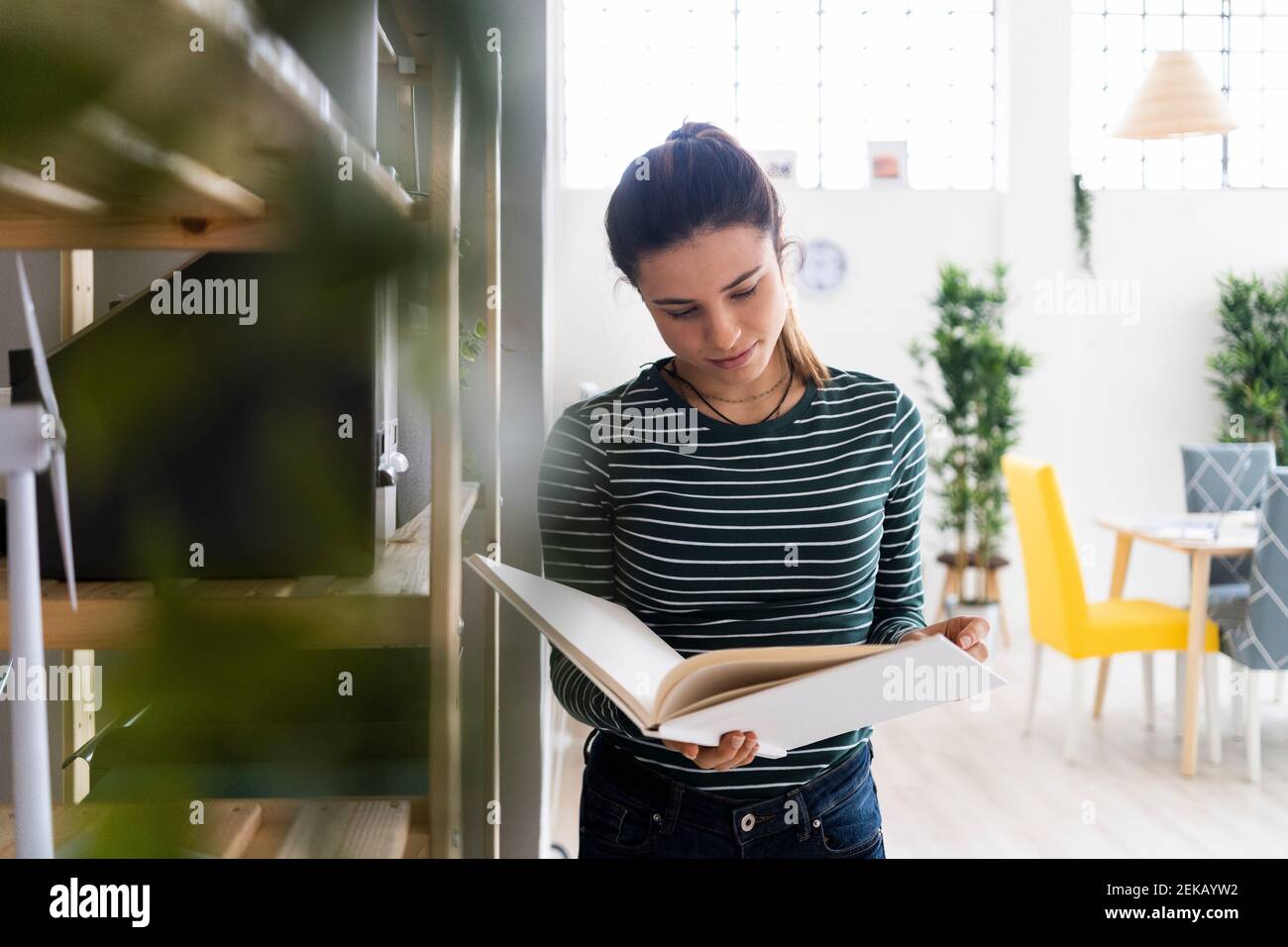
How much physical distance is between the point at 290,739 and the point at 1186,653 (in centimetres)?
285

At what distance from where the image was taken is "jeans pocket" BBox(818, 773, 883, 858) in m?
0.82

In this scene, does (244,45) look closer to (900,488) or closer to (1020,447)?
(900,488)

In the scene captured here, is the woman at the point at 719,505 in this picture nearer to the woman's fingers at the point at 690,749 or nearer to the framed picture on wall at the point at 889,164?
the woman's fingers at the point at 690,749

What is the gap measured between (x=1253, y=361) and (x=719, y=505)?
12.5 feet

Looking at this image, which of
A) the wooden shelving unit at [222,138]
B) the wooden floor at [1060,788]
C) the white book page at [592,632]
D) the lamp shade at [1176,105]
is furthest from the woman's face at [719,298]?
the lamp shade at [1176,105]

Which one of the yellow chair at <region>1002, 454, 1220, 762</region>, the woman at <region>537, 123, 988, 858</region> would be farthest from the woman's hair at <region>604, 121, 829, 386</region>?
the yellow chair at <region>1002, 454, 1220, 762</region>

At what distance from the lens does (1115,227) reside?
163 inches

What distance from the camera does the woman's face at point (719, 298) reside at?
815mm

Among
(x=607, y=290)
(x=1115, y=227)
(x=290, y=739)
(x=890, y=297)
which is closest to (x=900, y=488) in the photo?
(x=290, y=739)

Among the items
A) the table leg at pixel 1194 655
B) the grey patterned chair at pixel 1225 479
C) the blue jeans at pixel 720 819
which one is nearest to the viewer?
the blue jeans at pixel 720 819

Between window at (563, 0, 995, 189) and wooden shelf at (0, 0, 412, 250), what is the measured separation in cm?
290


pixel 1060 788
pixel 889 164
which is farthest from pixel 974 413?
pixel 1060 788

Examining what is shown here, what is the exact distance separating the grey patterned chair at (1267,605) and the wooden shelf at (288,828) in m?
2.41

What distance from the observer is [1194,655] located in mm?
2559
